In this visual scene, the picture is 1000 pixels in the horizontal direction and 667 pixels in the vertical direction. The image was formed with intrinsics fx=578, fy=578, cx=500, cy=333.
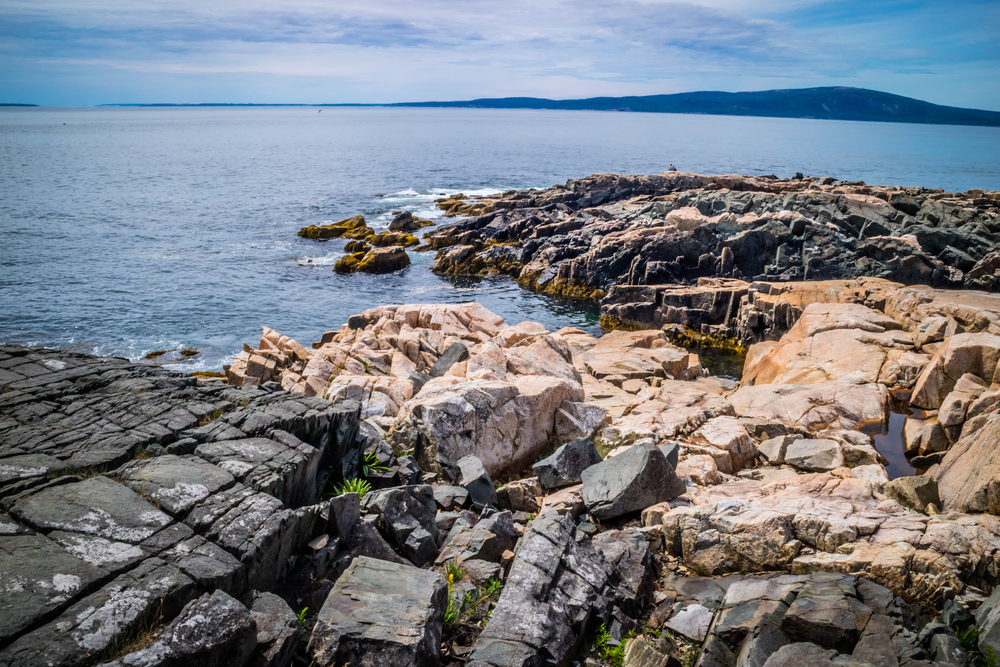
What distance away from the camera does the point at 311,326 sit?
36.3m

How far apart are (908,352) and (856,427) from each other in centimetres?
571

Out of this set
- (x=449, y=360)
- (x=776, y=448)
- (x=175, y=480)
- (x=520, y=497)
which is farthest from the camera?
(x=449, y=360)

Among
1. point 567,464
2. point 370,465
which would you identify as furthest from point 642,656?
point 370,465

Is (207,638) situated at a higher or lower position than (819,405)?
higher

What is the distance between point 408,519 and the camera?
31.9ft

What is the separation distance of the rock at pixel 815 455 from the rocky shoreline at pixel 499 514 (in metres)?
0.06

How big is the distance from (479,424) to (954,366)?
1426cm

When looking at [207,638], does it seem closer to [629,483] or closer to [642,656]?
[642,656]

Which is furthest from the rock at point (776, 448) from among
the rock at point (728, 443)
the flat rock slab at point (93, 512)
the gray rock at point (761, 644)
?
the flat rock slab at point (93, 512)

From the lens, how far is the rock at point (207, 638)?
5.54 metres

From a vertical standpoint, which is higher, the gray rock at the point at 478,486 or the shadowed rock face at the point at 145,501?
the shadowed rock face at the point at 145,501

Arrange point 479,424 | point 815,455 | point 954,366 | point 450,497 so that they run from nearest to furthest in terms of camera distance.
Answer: point 450,497, point 479,424, point 815,455, point 954,366

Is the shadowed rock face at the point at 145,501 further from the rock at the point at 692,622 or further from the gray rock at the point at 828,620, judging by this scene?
the gray rock at the point at 828,620

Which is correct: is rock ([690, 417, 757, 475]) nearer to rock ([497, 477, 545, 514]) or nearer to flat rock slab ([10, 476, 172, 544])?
rock ([497, 477, 545, 514])
